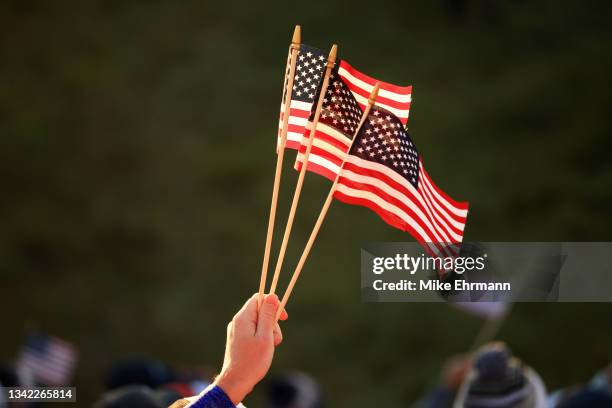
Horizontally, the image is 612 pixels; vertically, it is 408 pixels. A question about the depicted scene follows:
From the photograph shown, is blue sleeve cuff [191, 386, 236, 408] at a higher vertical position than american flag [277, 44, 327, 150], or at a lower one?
lower

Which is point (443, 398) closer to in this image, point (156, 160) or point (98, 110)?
point (156, 160)

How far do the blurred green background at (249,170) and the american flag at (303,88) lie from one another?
7.10 meters

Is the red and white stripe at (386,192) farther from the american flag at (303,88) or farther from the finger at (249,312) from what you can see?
the finger at (249,312)

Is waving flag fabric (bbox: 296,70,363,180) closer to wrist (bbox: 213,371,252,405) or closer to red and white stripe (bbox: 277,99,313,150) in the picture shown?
red and white stripe (bbox: 277,99,313,150)

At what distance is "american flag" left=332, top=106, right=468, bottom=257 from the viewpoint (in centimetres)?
293

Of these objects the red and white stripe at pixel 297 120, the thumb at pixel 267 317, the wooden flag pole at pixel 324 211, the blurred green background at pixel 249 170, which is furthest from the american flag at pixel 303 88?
the blurred green background at pixel 249 170

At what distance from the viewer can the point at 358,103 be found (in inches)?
120

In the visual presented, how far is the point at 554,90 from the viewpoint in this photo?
13141 millimetres

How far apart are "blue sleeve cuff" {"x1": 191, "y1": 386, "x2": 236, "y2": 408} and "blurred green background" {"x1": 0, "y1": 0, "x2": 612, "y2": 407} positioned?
25.3 ft

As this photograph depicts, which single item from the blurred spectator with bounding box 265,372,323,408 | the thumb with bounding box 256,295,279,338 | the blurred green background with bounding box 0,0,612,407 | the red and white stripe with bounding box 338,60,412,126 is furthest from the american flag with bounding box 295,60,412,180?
the blurred green background with bounding box 0,0,612,407

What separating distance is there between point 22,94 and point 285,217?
5.19 meters

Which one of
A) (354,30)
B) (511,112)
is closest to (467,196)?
(511,112)

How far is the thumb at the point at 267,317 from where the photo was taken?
7.50ft

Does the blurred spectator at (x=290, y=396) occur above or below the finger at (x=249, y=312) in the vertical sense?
below
